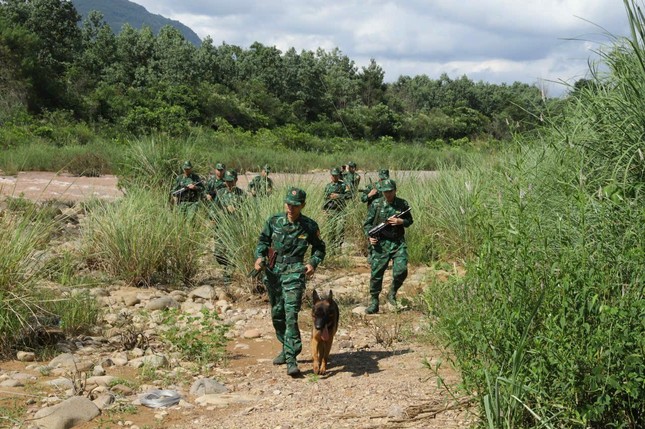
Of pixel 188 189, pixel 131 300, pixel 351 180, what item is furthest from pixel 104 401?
pixel 351 180

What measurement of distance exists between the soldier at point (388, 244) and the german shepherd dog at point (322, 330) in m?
2.22

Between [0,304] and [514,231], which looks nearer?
[514,231]

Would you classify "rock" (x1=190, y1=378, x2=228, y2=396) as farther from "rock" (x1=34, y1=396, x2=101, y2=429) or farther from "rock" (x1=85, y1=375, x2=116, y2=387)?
"rock" (x1=34, y1=396, x2=101, y2=429)

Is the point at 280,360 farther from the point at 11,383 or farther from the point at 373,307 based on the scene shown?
the point at 11,383

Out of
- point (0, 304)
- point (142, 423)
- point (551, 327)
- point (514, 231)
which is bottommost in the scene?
point (142, 423)

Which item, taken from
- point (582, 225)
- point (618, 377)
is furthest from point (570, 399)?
point (582, 225)

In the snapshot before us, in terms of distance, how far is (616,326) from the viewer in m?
3.46

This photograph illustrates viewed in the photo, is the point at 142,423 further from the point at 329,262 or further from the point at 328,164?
the point at 328,164

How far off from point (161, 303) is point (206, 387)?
107 inches

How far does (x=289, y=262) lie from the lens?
6.31 m

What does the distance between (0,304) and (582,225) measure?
15.1 ft

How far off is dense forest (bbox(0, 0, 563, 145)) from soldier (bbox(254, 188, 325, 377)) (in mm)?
19478

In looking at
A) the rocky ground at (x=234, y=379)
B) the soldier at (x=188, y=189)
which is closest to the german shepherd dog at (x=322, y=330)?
the rocky ground at (x=234, y=379)

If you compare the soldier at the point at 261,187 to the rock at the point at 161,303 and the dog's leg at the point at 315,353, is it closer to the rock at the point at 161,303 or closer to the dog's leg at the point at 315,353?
the rock at the point at 161,303
